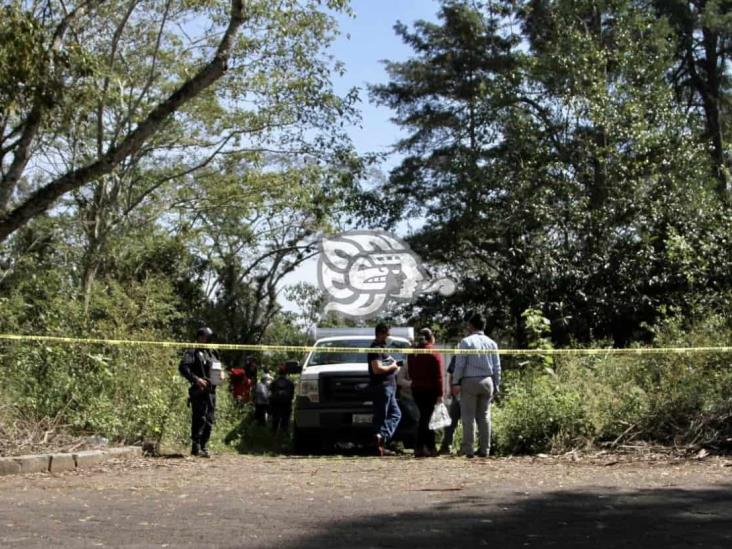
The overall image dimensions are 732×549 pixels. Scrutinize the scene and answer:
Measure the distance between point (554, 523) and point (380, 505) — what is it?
4.63 feet

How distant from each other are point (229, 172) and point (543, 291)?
9483 mm

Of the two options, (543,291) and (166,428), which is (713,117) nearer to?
(543,291)

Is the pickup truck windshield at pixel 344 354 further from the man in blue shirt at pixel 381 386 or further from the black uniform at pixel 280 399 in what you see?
the black uniform at pixel 280 399

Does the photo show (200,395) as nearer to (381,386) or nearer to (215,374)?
(215,374)

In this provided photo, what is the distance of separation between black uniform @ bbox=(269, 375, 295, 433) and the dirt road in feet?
26.3

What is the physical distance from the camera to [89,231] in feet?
77.2

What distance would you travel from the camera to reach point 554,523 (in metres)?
6.32

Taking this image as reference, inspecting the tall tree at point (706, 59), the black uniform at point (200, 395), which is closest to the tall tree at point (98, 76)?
the black uniform at point (200, 395)

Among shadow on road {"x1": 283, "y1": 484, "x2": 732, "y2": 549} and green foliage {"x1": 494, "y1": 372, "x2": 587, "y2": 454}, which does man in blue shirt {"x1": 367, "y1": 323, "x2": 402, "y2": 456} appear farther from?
shadow on road {"x1": 283, "y1": 484, "x2": 732, "y2": 549}

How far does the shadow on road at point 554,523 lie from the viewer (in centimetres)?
567

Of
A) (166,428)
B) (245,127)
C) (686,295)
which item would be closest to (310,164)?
(245,127)

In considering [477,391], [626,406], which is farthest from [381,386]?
[626,406]

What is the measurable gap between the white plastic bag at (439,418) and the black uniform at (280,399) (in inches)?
279

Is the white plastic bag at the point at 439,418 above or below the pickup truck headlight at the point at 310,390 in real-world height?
below
